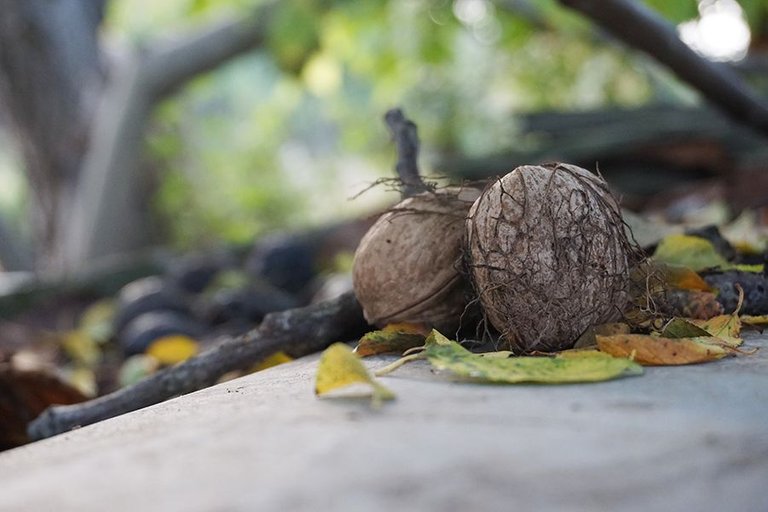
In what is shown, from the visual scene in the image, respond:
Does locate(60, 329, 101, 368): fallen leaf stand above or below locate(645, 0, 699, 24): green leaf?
below

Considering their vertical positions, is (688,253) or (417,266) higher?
(417,266)

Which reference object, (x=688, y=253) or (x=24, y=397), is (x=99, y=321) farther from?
(x=688, y=253)

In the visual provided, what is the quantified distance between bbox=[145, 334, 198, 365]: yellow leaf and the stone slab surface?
1487 millimetres

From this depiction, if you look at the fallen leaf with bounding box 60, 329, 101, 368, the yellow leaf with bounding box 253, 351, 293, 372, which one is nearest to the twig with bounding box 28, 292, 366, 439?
the yellow leaf with bounding box 253, 351, 293, 372

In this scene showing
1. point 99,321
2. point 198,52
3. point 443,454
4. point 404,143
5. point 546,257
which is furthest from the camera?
point 198,52

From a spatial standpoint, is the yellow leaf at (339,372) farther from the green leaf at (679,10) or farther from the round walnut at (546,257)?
the green leaf at (679,10)

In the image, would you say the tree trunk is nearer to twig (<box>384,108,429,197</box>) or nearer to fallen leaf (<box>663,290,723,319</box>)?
twig (<box>384,108,429,197</box>)

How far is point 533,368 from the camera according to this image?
45.1 inches

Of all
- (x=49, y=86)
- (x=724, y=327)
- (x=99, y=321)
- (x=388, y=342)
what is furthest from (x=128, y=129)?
(x=724, y=327)

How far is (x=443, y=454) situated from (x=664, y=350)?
52cm

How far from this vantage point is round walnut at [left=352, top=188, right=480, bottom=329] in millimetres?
1565

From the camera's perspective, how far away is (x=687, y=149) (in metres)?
4.43

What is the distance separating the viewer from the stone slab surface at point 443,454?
755 millimetres

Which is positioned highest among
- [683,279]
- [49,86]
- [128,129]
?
[49,86]
